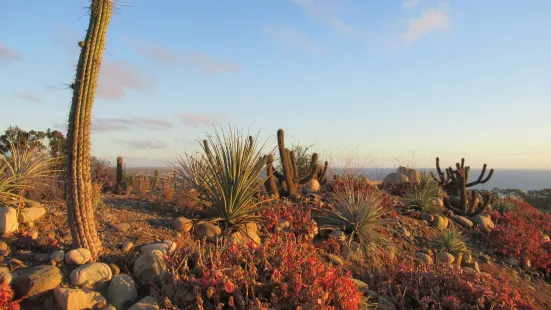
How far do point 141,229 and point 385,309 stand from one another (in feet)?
13.1

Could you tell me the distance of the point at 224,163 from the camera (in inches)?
292

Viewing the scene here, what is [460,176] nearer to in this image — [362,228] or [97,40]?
[362,228]

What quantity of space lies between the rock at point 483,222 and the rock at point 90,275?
1064 centimetres

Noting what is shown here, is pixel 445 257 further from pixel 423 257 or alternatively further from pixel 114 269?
pixel 114 269

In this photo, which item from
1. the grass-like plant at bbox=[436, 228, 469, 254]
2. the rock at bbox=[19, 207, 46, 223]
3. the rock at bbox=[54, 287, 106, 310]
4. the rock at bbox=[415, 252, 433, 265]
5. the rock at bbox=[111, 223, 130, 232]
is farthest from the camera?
the grass-like plant at bbox=[436, 228, 469, 254]

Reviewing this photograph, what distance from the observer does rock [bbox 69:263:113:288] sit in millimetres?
4762

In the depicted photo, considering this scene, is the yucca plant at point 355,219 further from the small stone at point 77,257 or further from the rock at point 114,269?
the small stone at point 77,257

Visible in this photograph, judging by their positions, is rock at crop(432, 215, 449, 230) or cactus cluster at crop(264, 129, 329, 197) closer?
cactus cluster at crop(264, 129, 329, 197)

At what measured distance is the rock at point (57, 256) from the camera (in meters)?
5.15

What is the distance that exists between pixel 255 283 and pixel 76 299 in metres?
1.99

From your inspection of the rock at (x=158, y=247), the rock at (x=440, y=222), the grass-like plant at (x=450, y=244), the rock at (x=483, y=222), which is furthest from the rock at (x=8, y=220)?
the rock at (x=483, y=222)

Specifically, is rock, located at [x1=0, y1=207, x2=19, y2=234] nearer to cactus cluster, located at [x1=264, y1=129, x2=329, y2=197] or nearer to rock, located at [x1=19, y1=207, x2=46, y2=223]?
rock, located at [x1=19, y1=207, x2=46, y2=223]

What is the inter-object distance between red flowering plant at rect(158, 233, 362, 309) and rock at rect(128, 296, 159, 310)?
0.15m

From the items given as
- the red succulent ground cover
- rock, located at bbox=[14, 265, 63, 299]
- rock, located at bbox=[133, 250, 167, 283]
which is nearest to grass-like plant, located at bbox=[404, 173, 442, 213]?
the red succulent ground cover
